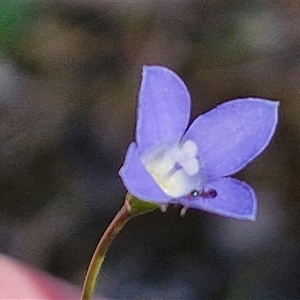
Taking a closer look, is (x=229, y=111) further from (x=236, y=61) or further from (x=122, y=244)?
(x=236, y=61)

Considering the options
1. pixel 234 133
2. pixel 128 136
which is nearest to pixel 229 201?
pixel 234 133

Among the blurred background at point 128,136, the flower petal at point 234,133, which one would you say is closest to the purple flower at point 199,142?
the flower petal at point 234,133

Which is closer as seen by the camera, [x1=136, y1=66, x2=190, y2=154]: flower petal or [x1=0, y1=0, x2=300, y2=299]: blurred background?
[x1=136, y1=66, x2=190, y2=154]: flower petal

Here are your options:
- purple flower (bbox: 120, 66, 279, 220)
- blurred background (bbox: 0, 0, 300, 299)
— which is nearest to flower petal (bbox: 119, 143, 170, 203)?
purple flower (bbox: 120, 66, 279, 220)

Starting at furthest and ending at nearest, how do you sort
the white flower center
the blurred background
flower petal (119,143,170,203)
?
the blurred background → the white flower center → flower petal (119,143,170,203)

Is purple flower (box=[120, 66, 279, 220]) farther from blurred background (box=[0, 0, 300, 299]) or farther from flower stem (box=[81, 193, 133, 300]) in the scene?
blurred background (box=[0, 0, 300, 299])
